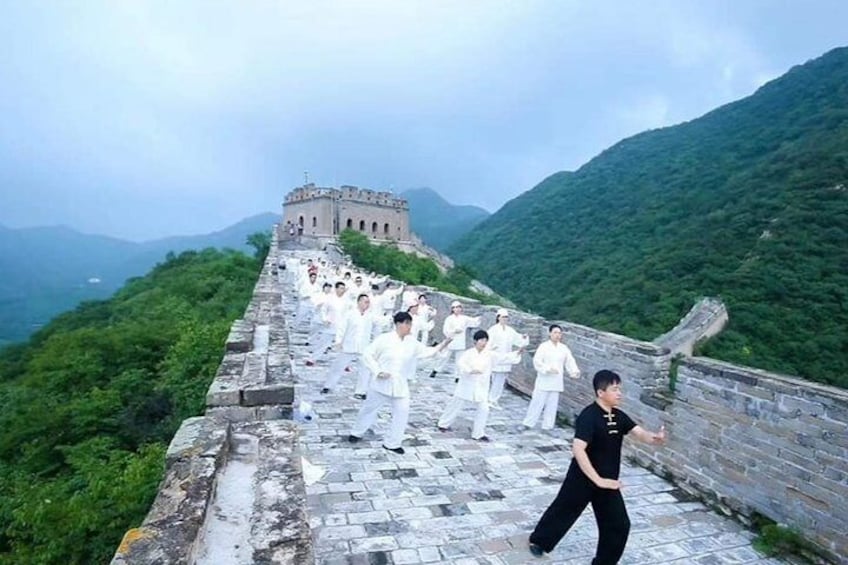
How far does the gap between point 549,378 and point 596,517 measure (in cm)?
345

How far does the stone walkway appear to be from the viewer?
13.4ft

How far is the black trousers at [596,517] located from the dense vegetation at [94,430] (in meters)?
3.56

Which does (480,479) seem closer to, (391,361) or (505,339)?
(391,361)

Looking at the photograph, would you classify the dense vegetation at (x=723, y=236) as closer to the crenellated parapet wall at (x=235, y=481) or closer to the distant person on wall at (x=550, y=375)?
the distant person on wall at (x=550, y=375)

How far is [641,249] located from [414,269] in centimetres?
1864

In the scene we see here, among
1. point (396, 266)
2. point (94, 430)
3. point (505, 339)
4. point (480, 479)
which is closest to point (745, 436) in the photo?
point (480, 479)

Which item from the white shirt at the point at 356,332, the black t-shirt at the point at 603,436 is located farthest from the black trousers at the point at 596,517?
the white shirt at the point at 356,332

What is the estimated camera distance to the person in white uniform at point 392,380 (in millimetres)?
5922

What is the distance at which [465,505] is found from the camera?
4801mm

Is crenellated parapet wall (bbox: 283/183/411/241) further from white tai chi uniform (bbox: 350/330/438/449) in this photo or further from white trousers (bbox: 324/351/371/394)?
white tai chi uniform (bbox: 350/330/438/449)

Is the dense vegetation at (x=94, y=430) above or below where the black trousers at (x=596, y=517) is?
below

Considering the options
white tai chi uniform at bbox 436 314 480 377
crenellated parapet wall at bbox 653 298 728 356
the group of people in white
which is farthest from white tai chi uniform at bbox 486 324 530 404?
crenellated parapet wall at bbox 653 298 728 356

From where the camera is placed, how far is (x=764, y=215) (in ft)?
109

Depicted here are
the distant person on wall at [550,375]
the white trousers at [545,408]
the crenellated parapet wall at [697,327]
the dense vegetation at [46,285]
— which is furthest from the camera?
the dense vegetation at [46,285]
